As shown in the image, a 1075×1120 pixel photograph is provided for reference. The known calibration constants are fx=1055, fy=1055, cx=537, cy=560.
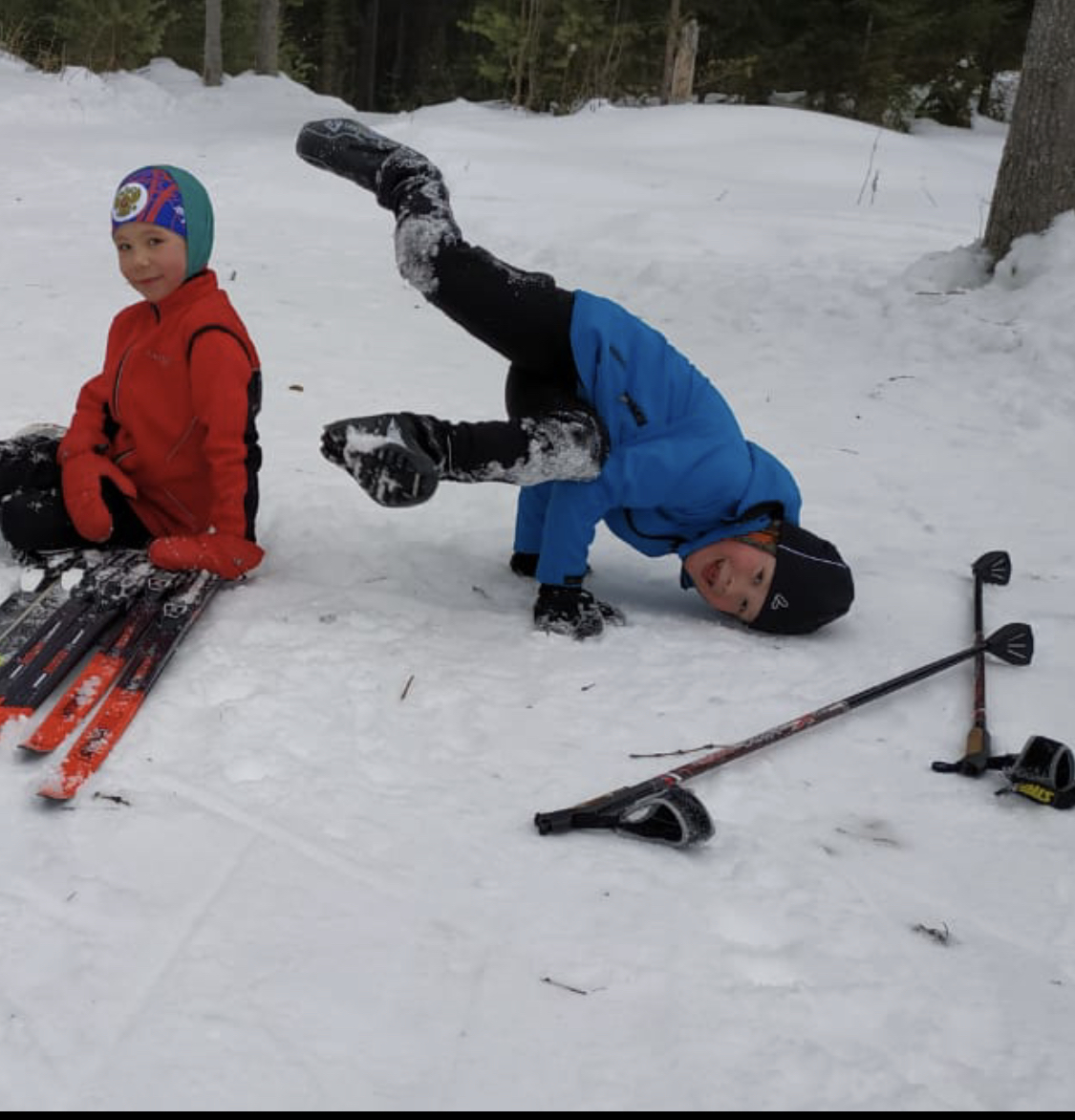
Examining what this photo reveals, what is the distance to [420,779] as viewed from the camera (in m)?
2.46

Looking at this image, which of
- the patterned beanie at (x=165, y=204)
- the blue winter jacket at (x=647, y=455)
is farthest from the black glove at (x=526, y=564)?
the patterned beanie at (x=165, y=204)

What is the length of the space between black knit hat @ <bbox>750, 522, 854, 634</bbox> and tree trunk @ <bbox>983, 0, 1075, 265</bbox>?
4064mm

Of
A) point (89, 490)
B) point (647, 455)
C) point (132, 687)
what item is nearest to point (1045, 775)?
point (647, 455)

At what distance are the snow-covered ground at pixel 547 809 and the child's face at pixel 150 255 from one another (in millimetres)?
968

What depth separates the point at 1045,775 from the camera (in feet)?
8.36

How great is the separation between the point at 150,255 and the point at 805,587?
222 centimetres

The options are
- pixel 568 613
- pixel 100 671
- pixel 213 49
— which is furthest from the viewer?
pixel 213 49

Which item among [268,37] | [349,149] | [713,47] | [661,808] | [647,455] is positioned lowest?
[661,808]

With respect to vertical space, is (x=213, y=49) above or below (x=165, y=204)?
above

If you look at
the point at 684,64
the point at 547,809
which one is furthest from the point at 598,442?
the point at 684,64

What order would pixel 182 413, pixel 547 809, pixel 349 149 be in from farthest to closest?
pixel 349 149 → pixel 182 413 → pixel 547 809

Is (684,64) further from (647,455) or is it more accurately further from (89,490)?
(89,490)

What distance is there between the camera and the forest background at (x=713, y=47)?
15453mm

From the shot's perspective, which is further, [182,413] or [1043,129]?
[1043,129]
